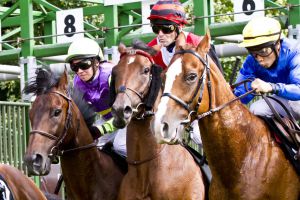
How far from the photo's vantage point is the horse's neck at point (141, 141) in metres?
7.47

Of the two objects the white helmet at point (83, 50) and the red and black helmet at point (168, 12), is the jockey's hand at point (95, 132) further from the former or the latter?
the red and black helmet at point (168, 12)

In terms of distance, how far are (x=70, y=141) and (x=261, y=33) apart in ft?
7.16

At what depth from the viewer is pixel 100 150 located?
820cm

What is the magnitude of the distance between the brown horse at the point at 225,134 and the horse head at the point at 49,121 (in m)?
1.73

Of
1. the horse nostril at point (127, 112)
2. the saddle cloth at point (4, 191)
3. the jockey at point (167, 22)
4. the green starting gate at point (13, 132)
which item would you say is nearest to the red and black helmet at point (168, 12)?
the jockey at point (167, 22)

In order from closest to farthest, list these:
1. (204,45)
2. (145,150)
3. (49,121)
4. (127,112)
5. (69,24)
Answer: (204,45) < (127,112) < (145,150) < (49,121) < (69,24)

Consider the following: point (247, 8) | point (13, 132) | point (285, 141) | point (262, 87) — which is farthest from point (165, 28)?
point (13, 132)

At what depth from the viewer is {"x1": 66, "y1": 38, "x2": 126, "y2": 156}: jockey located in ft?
26.9

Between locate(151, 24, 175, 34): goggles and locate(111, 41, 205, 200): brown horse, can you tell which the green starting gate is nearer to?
locate(111, 41, 205, 200): brown horse

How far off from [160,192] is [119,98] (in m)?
0.88

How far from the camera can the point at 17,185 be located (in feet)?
25.3

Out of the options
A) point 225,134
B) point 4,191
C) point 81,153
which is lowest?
point 4,191

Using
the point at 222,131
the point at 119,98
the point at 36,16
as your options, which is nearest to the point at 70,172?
the point at 119,98

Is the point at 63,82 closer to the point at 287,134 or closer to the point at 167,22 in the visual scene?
the point at 167,22
